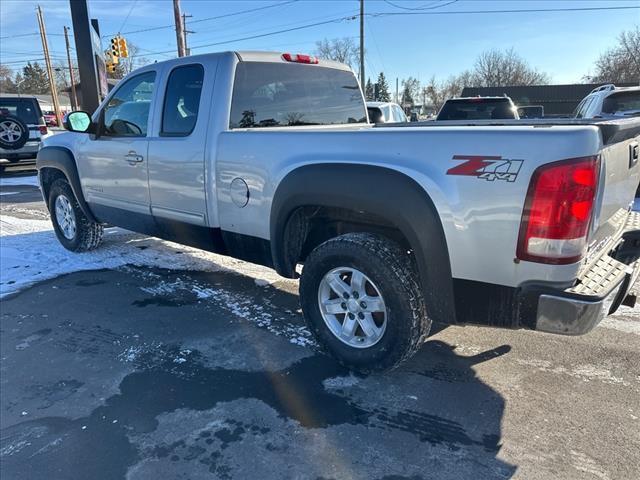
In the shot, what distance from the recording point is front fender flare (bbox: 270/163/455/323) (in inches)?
98.5

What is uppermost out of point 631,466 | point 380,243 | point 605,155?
point 605,155

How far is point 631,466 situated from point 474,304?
1.00 meters

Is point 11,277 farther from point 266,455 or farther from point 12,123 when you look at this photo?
point 12,123

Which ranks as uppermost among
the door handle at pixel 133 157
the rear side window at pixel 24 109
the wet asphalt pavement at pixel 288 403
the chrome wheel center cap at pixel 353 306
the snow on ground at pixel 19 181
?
the rear side window at pixel 24 109

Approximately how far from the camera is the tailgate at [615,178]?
2.31 meters

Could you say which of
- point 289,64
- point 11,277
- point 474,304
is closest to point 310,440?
point 474,304

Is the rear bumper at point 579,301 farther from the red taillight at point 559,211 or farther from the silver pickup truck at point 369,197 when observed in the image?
the red taillight at point 559,211

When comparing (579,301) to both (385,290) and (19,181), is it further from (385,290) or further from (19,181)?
(19,181)

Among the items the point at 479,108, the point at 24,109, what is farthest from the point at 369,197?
the point at 24,109

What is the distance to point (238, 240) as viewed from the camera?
12.1 feet

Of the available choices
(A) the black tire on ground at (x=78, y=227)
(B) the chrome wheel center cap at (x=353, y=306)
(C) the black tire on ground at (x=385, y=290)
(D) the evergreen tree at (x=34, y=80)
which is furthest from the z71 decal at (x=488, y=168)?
(D) the evergreen tree at (x=34, y=80)

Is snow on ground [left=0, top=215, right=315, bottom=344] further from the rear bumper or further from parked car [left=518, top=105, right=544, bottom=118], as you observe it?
parked car [left=518, top=105, right=544, bottom=118]

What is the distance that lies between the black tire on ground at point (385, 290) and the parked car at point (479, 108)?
6.69m

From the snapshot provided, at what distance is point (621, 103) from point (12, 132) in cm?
1459
